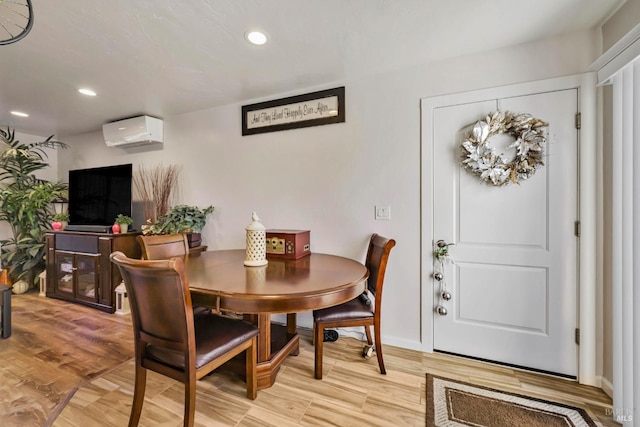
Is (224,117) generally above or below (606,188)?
above

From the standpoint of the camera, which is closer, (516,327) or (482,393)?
(482,393)

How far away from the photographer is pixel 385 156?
88.7 inches

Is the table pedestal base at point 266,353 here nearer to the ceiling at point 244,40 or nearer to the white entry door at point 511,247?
the white entry door at point 511,247

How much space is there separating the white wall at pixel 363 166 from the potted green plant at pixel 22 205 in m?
2.61

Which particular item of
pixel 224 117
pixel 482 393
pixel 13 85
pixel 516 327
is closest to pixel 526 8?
pixel 516 327

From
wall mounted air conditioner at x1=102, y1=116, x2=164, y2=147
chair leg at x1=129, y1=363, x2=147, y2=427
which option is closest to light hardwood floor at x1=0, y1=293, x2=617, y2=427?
chair leg at x1=129, y1=363, x2=147, y2=427

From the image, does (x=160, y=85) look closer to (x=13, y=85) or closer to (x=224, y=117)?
(x=224, y=117)

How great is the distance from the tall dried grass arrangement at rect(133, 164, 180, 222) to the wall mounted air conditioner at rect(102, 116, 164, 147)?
1.09ft

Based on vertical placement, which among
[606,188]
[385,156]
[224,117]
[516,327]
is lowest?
[516,327]

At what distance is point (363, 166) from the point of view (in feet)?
7.63

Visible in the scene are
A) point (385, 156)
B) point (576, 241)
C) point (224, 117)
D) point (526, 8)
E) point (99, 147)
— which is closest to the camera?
point (526, 8)

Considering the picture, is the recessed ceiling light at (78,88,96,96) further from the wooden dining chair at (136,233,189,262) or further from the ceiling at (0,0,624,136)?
the wooden dining chair at (136,233,189,262)

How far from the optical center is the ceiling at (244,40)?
1546 millimetres

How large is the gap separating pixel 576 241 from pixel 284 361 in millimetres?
2188
